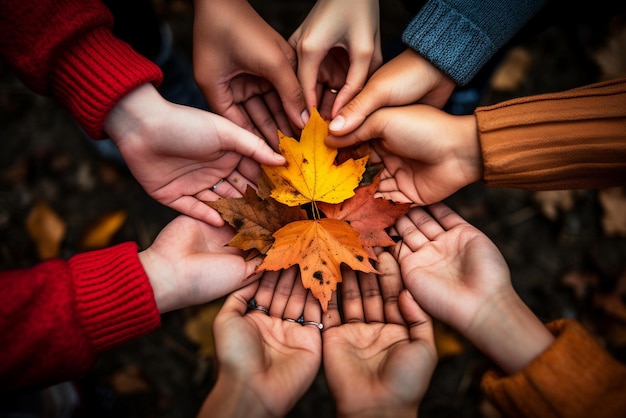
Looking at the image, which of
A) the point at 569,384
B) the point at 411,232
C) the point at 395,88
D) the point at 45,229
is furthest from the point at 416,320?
the point at 45,229

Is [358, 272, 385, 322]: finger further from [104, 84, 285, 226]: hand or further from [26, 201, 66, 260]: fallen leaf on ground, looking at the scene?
[26, 201, 66, 260]: fallen leaf on ground

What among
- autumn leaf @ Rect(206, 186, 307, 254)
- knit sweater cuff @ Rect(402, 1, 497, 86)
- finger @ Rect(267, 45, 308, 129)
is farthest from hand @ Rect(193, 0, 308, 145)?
knit sweater cuff @ Rect(402, 1, 497, 86)

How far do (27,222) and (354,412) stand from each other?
2135 mm

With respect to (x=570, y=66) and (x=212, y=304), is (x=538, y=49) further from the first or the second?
(x=212, y=304)

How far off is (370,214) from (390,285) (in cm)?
29

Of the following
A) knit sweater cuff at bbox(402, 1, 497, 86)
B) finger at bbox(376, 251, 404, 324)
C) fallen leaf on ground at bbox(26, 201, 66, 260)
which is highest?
knit sweater cuff at bbox(402, 1, 497, 86)

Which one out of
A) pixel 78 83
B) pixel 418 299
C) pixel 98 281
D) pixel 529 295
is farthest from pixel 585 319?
pixel 78 83

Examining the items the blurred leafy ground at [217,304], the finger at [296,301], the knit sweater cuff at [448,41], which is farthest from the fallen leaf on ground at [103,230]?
the knit sweater cuff at [448,41]

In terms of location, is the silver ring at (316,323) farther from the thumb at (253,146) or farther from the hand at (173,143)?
the thumb at (253,146)

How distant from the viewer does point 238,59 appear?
172 centimetres

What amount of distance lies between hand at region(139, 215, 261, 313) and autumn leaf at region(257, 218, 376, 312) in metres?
0.16

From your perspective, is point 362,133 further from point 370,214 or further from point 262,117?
point 262,117

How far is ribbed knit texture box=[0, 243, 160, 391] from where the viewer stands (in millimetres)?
1346

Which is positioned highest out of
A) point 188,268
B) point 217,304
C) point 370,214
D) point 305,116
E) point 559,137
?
point 559,137
